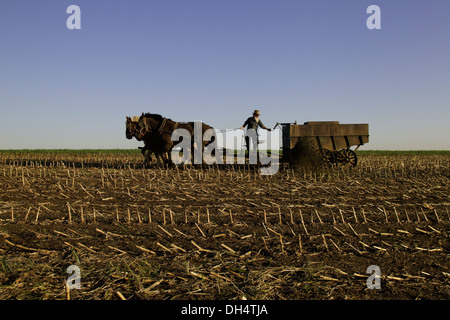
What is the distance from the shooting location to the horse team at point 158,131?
536 inches

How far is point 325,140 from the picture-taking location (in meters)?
13.4

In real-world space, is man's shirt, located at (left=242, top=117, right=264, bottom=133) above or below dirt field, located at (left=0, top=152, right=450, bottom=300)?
above

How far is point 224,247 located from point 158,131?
1020cm

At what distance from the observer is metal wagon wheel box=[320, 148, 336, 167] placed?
13195 millimetres

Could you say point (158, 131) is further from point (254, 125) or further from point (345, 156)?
point (345, 156)

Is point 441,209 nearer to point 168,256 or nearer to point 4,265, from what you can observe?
point 168,256

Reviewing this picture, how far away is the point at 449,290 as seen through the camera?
3123 millimetres

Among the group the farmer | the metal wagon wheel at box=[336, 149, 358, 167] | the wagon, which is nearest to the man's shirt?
the farmer

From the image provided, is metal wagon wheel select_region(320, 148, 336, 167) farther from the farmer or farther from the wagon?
the farmer

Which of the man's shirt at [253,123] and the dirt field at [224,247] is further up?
the man's shirt at [253,123]

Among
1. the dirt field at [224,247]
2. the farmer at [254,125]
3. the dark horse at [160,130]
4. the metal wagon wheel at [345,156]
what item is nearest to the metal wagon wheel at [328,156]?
the metal wagon wheel at [345,156]

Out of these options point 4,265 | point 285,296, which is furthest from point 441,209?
point 4,265

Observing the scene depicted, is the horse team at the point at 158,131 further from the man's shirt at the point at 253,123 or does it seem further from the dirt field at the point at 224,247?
the dirt field at the point at 224,247

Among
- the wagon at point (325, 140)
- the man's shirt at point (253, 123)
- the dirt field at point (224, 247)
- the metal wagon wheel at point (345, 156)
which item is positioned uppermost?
the man's shirt at point (253, 123)
